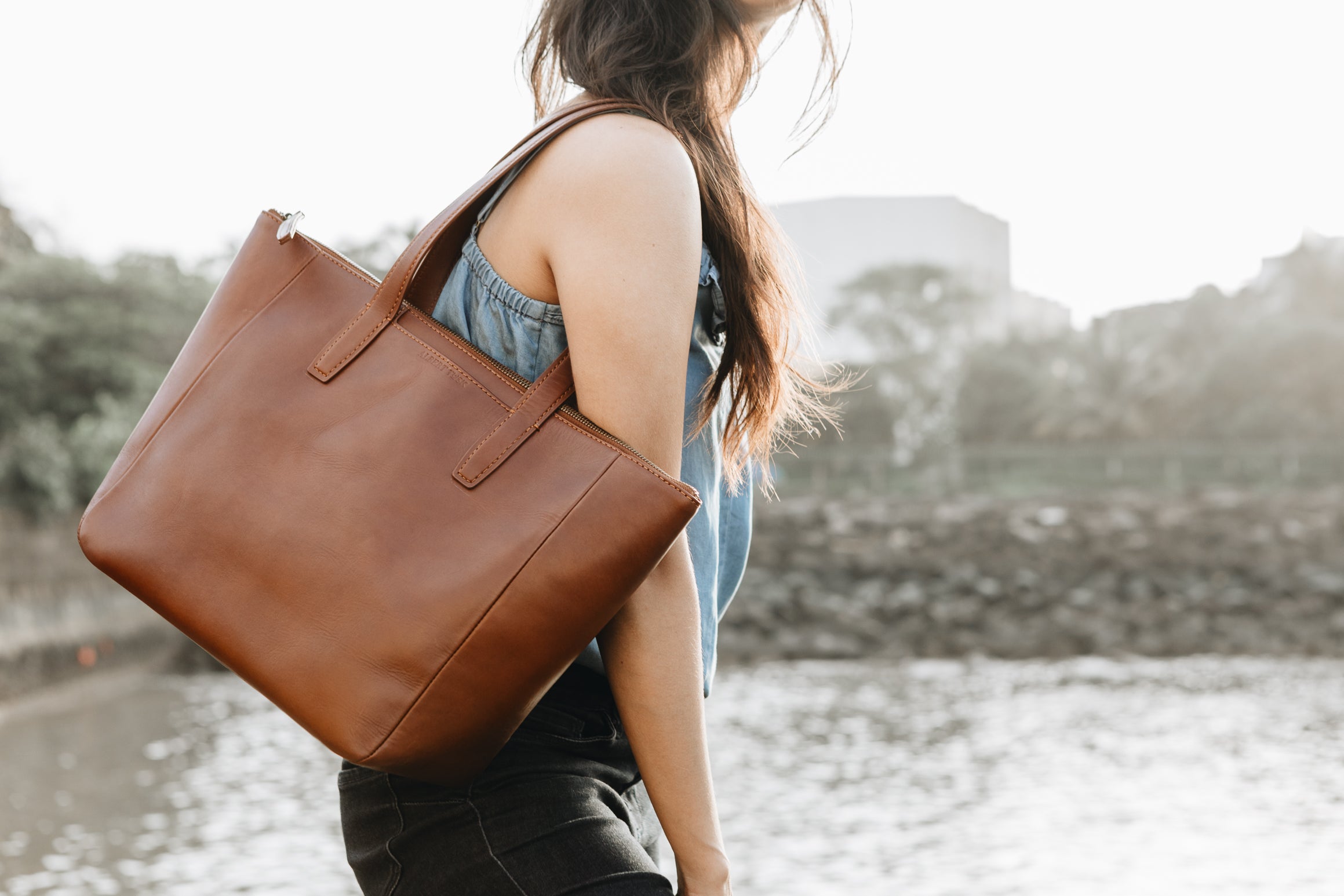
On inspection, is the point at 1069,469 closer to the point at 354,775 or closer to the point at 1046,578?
the point at 1046,578

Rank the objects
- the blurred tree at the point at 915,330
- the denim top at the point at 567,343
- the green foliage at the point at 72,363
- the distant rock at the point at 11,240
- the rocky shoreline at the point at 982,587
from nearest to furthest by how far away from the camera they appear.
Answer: the denim top at the point at 567,343 → the rocky shoreline at the point at 982,587 → the green foliage at the point at 72,363 → the distant rock at the point at 11,240 → the blurred tree at the point at 915,330

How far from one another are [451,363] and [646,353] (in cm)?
13

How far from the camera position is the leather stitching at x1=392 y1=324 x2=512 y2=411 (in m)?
0.80

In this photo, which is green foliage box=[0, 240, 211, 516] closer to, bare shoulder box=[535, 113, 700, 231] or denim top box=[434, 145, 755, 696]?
denim top box=[434, 145, 755, 696]

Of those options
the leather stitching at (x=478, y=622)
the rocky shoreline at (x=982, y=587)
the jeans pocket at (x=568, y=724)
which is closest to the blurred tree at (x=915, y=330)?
the rocky shoreline at (x=982, y=587)

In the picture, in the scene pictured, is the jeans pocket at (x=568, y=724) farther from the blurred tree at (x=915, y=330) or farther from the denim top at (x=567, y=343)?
the blurred tree at (x=915, y=330)

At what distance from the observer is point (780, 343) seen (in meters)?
0.97

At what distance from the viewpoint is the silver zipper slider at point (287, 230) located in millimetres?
862

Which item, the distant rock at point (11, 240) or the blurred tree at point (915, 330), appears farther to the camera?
the blurred tree at point (915, 330)

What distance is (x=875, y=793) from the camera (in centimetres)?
752

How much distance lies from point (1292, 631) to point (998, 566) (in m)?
4.49

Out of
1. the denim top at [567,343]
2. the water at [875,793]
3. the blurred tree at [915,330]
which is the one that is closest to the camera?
the denim top at [567,343]

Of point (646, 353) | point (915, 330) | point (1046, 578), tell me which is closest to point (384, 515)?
point (646, 353)

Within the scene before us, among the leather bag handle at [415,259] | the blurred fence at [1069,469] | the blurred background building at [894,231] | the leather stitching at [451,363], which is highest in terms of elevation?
the blurred background building at [894,231]
